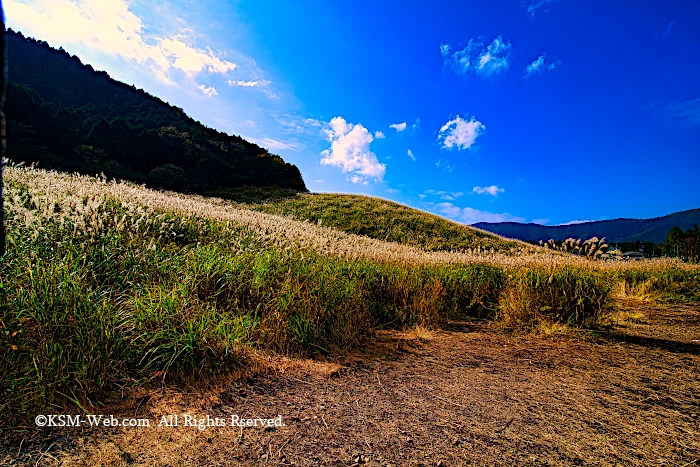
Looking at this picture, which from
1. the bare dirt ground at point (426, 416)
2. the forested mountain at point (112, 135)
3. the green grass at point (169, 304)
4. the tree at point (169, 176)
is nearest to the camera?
the bare dirt ground at point (426, 416)

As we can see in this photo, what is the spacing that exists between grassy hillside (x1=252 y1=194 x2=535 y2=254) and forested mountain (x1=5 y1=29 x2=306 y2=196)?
9036 millimetres

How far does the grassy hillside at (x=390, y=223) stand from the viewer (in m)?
19.8

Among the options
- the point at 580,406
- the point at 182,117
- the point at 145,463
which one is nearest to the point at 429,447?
the point at 580,406

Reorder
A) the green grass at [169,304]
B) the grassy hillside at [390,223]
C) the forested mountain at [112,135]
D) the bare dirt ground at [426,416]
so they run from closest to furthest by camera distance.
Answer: the bare dirt ground at [426,416] → the green grass at [169,304] → the grassy hillside at [390,223] → the forested mountain at [112,135]

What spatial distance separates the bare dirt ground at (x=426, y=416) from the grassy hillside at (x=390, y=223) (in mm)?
13928

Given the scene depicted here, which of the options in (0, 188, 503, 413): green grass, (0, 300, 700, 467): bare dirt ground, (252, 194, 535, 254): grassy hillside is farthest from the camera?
(252, 194, 535, 254): grassy hillside

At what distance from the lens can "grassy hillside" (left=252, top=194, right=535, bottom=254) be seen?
1983 cm

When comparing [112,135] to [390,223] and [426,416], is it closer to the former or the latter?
[390,223]

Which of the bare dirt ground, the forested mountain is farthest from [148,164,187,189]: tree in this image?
the bare dirt ground

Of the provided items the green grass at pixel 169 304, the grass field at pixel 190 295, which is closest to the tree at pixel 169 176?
the grass field at pixel 190 295

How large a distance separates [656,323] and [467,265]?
313 centimetres

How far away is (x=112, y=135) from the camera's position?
34219 mm

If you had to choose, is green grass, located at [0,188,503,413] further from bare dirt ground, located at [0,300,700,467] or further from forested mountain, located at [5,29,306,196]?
forested mountain, located at [5,29,306,196]

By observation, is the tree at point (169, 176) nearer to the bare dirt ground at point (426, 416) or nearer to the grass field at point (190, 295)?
the grass field at point (190, 295)
